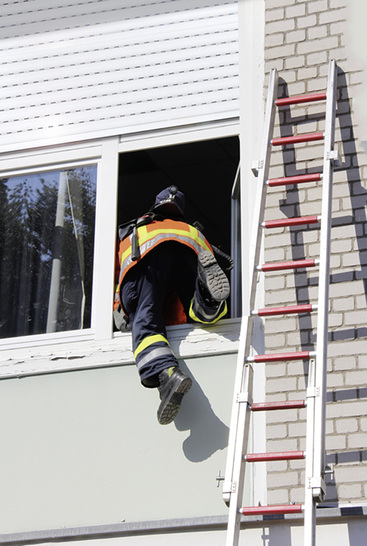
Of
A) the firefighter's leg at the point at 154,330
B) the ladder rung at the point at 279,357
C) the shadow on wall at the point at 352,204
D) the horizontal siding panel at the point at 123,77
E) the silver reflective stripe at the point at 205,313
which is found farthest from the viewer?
the horizontal siding panel at the point at 123,77

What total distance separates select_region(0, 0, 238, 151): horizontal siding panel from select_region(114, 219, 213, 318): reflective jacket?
81 centimetres

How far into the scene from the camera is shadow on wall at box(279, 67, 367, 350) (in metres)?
5.49

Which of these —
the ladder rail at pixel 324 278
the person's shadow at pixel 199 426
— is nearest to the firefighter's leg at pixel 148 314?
the person's shadow at pixel 199 426

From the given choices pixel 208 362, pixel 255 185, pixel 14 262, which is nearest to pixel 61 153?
pixel 14 262

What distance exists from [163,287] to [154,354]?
0.53m

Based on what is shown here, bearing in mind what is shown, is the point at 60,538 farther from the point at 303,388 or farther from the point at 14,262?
the point at 14,262

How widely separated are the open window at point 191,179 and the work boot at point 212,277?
5.21 ft

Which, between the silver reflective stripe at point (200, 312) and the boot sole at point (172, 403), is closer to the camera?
the boot sole at point (172, 403)

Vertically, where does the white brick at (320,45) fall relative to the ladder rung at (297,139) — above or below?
above

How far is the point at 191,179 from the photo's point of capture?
871 centimetres

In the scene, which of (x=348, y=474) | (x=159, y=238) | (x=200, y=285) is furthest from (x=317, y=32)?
(x=348, y=474)

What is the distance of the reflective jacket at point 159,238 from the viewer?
5852 mm

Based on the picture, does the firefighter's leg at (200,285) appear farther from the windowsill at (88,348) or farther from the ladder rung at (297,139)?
the ladder rung at (297,139)

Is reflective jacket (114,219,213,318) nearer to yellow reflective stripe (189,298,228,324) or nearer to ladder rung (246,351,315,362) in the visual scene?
yellow reflective stripe (189,298,228,324)
